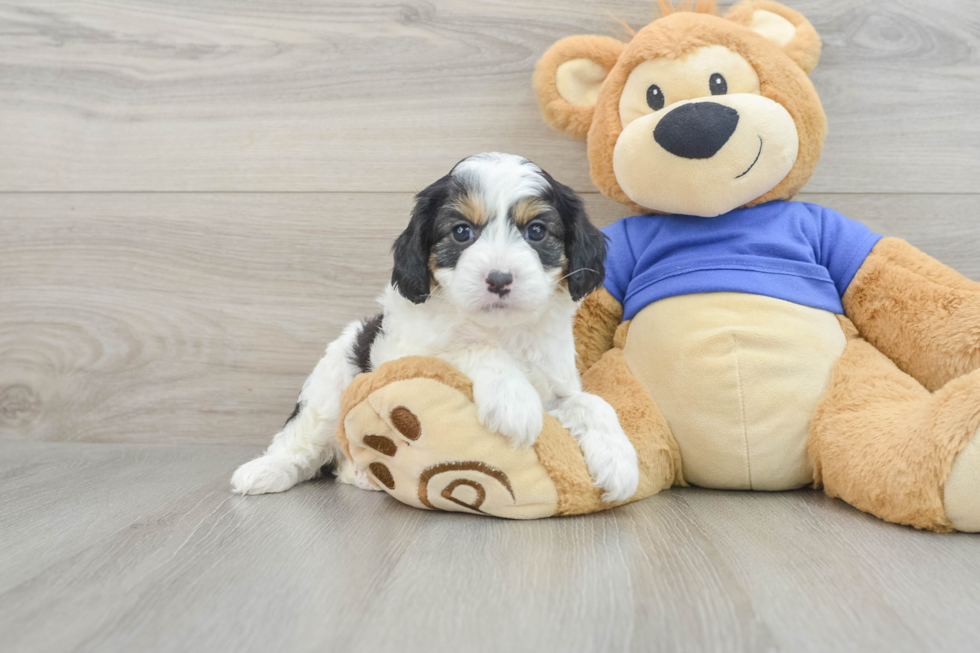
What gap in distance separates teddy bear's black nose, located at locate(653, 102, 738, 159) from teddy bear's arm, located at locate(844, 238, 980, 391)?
473 mm

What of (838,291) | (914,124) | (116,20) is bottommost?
(838,291)

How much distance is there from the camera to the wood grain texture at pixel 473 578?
0.84m

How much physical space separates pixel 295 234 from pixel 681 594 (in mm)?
1526

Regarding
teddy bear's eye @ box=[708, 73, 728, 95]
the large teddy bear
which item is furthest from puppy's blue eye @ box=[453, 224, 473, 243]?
teddy bear's eye @ box=[708, 73, 728, 95]

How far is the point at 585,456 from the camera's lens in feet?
4.26

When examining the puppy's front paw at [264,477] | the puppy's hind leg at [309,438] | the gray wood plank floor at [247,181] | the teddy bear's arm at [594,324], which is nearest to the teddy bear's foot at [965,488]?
the gray wood plank floor at [247,181]

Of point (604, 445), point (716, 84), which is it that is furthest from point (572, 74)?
point (604, 445)

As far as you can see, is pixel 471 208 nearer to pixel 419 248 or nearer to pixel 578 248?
pixel 419 248

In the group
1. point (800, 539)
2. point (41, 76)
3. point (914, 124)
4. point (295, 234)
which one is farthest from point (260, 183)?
point (914, 124)

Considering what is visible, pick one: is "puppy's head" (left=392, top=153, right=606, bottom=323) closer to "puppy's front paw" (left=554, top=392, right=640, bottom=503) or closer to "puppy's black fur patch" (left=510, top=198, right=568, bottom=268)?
"puppy's black fur patch" (left=510, top=198, right=568, bottom=268)

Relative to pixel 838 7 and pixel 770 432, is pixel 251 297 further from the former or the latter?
pixel 838 7

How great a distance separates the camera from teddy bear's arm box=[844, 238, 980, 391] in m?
1.40

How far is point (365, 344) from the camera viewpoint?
1.54m

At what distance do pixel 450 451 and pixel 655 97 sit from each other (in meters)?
0.93
